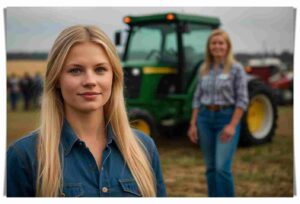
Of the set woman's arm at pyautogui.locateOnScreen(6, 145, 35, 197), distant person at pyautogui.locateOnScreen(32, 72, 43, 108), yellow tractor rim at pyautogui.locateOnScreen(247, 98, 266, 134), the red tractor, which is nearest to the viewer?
woman's arm at pyautogui.locateOnScreen(6, 145, 35, 197)

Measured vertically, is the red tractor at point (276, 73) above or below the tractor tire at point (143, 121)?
above

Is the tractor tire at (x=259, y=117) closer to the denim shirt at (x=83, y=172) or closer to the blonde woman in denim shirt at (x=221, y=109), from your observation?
the blonde woman in denim shirt at (x=221, y=109)

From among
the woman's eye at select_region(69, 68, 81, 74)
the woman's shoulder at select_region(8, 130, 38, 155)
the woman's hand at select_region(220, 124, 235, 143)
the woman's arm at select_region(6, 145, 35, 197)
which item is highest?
the woman's eye at select_region(69, 68, 81, 74)

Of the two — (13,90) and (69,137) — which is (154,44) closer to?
(13,90)

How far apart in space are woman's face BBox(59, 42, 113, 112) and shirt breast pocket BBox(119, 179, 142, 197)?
0.77ft

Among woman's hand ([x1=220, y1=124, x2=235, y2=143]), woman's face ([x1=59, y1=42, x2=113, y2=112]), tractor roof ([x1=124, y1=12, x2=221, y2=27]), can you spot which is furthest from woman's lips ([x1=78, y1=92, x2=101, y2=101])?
tractor roof ([x1=124, y1=12, x2=221, y2=27])

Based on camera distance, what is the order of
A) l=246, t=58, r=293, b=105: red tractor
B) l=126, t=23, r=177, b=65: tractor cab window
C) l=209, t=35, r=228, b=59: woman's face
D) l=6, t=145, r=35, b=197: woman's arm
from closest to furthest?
1. l=6, t=145, r=35, b=197: woman's arm
2. l=209, t=35, r=228, b=59: woman's face
3. l=246, t=58, r=293, b=105: red tractor
4. l=126, t=23, r=177, b=65: tractor cab window

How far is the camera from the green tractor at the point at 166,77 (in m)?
3.82

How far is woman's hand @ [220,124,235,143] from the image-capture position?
263 centimetres

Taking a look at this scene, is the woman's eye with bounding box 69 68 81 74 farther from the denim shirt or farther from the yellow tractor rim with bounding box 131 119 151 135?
the yellow tractor rim with bounding box 131 119 151 135

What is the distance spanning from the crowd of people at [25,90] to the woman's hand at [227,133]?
1176mm

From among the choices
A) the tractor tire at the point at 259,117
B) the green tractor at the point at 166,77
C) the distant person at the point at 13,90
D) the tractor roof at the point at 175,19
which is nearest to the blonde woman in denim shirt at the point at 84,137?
the distant person at the point at 13,90

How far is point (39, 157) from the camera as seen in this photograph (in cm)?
132
